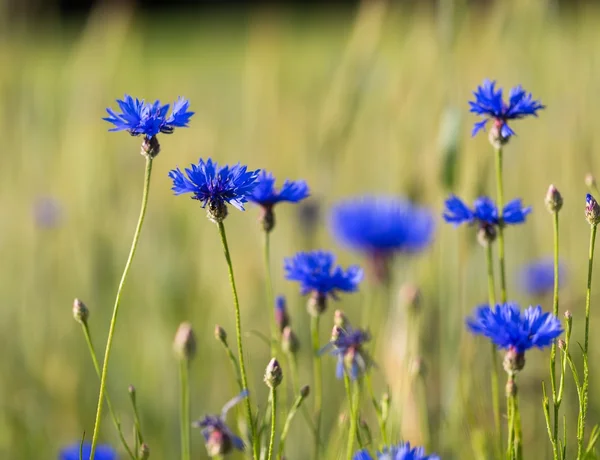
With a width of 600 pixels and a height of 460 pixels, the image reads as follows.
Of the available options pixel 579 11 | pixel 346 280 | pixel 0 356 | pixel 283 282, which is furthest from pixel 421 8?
pixel 0 356

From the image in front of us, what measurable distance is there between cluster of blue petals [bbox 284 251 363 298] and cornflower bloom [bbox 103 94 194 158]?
0.14 meters

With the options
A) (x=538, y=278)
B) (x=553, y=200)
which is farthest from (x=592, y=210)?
(x=538, y=278)

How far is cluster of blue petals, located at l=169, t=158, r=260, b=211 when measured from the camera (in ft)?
1.34

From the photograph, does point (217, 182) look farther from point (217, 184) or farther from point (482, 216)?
point (482, 216)

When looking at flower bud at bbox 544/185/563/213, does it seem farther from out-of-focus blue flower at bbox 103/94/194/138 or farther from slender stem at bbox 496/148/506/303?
out-of-focus blue flower at bbox 103/94/194/138

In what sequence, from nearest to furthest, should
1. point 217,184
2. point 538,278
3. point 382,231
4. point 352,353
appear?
point 217,184 < point 352,353 < point 382,231 < point 538,278

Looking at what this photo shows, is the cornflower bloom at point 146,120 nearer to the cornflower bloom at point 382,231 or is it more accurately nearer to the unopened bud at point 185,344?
the unopened bud at point 185,344

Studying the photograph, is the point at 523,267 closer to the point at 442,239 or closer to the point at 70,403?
the point at 442,239

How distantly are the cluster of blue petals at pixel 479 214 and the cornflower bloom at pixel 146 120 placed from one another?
0.19m

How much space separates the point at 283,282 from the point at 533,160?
0.45 metres

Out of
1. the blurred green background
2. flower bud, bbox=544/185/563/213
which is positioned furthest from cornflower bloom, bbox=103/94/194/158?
the blurred green background

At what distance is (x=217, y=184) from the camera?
41 centimetres

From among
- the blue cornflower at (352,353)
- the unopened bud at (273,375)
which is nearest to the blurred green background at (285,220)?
the blue cornflower at (352,353)

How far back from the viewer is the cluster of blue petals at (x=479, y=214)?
1.66 ft
